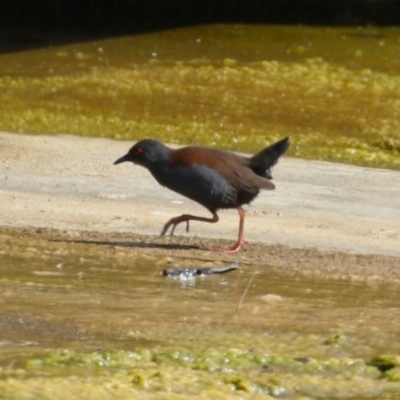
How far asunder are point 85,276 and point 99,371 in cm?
236

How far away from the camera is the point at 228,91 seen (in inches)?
626

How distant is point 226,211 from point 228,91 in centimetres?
540

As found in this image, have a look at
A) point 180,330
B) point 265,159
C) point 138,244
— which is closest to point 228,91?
point 265,159

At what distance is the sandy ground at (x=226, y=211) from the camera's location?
30.8 ft

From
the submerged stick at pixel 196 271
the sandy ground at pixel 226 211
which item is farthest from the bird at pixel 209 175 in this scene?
the submerged stick at pixel 196 271

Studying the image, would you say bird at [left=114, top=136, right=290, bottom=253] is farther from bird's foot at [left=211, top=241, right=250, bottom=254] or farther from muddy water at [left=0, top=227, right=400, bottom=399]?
muddy water at [left=0, top=227, right=400, bottom=399]

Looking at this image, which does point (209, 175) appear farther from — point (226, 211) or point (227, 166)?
point (226, 211)

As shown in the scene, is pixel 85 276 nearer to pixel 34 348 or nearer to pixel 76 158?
pixel 34 348

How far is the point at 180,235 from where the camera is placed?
382 inches

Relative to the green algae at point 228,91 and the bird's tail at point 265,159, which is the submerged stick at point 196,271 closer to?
the bird's tail at point 265,159

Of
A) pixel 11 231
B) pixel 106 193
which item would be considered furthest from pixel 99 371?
pixel 106 193

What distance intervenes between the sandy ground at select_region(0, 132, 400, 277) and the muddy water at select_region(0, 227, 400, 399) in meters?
0.80

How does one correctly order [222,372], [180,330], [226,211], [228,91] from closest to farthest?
[222,372]
[180,330]
[226,211]
[228,91]

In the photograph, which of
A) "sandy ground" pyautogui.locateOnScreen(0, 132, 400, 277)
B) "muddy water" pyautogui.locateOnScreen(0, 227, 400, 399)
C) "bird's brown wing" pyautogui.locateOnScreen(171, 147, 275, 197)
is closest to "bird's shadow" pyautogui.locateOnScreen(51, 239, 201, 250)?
"sandy ground" pyautogui.locateOnScreen(0, 132, 400, 277)
